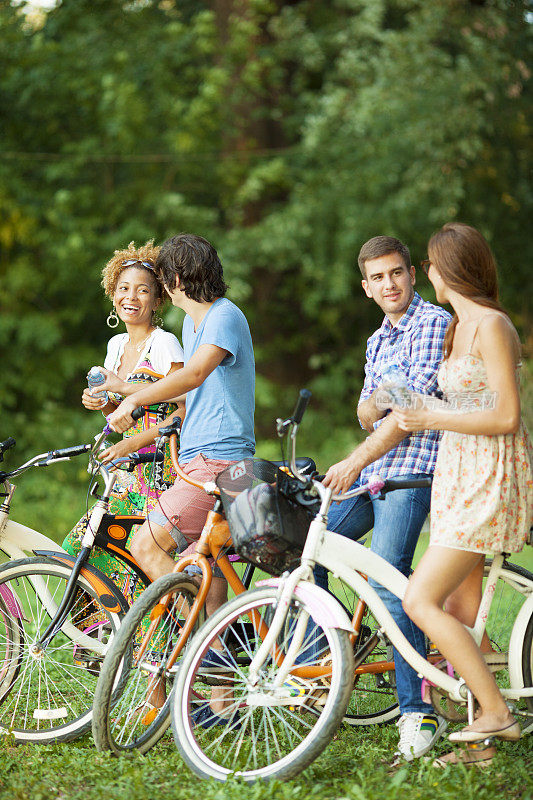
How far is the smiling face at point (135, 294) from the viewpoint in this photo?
3.69 metres

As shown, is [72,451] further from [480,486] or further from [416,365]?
[480,486]

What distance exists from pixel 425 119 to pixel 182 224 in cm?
302

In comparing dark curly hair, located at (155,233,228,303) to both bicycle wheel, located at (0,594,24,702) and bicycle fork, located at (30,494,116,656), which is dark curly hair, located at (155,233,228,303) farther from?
bicycle wheel, located at (0,594,24,702)

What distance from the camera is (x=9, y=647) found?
3375 mm


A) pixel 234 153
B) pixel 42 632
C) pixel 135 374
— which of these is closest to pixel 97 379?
pixel 135 374

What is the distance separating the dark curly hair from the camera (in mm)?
3275

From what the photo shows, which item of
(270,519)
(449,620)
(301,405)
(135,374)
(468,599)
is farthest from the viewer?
(135,374)

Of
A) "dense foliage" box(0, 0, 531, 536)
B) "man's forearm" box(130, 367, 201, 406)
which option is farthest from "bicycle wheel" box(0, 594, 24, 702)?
"dense foliage" box(0, 0, 531, 536)

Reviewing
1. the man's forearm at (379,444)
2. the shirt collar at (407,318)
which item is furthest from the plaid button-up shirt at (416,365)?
the man's forearm at (379,444)

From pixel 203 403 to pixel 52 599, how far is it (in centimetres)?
91

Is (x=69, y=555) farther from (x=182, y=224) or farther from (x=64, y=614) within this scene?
(x=182, y=224)

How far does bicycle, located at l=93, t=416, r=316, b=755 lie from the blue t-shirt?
11 cm

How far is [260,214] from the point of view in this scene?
11.5m

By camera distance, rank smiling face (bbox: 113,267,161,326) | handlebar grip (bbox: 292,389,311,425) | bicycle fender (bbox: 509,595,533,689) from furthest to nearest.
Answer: smiling face (bbox: 113,267,161,326) < bicycle fender (bbox: 509,595,533,689) < handlebar grip (bbox: 292,389,311,425)
